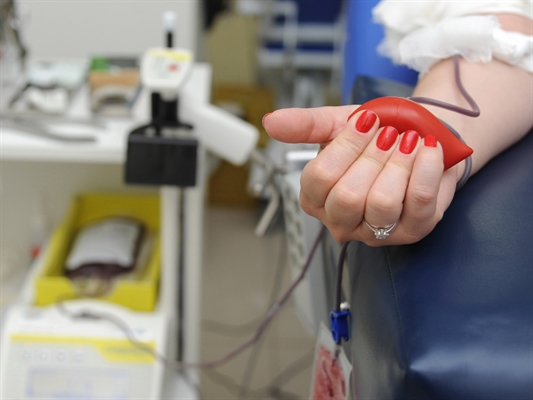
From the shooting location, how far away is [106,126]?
99 centimetres

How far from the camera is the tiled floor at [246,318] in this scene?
1409 mm

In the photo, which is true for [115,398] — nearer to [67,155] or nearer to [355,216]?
[67,155]

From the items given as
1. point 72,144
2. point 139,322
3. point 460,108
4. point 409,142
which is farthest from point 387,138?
point 139,322

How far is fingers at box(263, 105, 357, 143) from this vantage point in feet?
1.24

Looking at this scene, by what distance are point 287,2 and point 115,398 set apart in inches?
82.7

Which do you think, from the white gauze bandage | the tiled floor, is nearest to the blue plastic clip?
the white gauze bandage

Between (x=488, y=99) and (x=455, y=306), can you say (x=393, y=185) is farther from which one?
(x=488, y=99)

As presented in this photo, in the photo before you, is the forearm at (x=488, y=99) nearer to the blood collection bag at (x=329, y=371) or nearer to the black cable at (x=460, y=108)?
the black cable at (x=460, y=108)

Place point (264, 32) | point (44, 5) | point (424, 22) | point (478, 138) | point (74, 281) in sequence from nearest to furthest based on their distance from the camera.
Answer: point (478, 138)
point (424, 22)
point (74, 281)
point (44, 5)
point (264, 32)

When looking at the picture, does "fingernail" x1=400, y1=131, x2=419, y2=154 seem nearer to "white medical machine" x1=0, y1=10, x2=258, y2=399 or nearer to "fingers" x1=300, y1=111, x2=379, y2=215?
"fingers" x1=300, y1=111, x2=379, y2=215

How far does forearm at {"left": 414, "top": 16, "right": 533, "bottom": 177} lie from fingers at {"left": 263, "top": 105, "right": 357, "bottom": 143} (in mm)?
138

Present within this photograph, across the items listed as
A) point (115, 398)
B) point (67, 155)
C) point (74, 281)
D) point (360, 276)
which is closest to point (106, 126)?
point (67, 155)

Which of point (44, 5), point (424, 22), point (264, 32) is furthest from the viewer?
point (264, 32)

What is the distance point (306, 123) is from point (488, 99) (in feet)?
0.78
